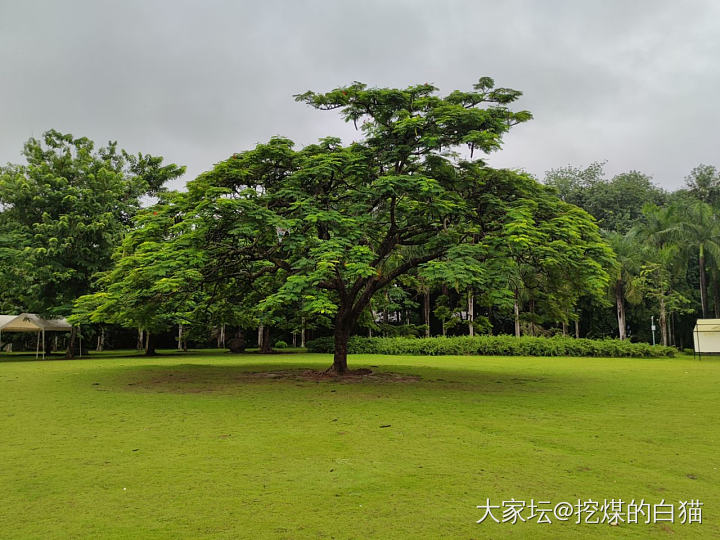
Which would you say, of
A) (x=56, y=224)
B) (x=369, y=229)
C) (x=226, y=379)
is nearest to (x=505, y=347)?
(x=369, y=229)

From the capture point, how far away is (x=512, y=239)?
952 cm

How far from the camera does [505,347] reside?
26.3m

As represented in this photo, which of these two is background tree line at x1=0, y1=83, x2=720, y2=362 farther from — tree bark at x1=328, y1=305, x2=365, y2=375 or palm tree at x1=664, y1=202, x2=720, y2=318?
palm tree at x1=664, y1=202, x2=720, y2=318

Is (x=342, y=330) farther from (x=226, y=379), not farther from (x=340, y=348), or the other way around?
(x=226, y=379)

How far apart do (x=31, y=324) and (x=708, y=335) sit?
28.2 m

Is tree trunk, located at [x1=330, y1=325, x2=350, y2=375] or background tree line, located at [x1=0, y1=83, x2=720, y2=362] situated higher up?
background tree line, located at [x1=0, y1=83, x2=720, y2=362]

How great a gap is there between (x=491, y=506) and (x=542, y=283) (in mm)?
9420

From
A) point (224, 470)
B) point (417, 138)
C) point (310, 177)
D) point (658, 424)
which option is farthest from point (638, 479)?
point (310, 177)

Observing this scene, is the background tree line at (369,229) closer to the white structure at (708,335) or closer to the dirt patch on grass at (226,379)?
the dirt patch on grass at (226,379)

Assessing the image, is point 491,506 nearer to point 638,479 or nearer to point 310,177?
point 638,479

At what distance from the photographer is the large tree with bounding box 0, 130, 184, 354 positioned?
22.0 metres

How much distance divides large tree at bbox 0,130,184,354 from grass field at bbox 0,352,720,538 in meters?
13.4

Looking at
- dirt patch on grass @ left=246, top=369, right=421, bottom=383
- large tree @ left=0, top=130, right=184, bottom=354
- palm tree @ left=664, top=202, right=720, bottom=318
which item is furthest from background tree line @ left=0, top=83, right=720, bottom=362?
palm tree @ left=664, top=202, right=720, bottom=318

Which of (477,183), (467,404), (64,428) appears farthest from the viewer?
(477,183)
